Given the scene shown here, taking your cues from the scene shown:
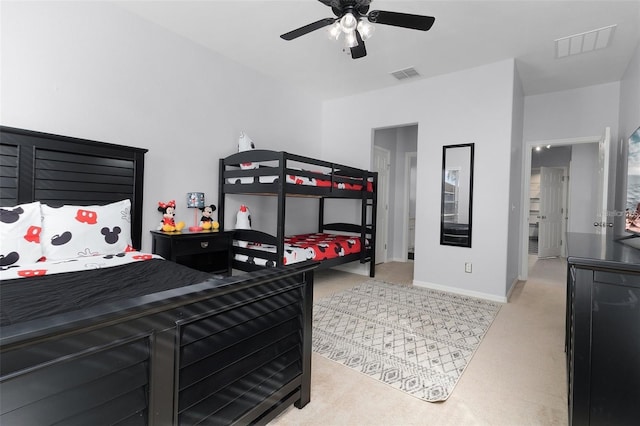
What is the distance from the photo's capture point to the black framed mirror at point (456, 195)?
3.68 meters

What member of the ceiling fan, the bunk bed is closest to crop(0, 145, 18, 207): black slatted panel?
the bunk bed

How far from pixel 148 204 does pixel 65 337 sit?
93.8 inches

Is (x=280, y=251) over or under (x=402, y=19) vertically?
under

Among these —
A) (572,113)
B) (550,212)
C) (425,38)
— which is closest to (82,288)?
(425,38)

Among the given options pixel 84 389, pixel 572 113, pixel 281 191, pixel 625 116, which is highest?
pixel 572 113

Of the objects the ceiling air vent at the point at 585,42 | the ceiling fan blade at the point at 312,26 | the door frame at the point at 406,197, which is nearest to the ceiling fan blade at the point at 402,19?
the ceiling fan blade at the point at 312,26

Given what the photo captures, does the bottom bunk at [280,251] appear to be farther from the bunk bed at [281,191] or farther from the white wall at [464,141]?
the white wall at [464,141]

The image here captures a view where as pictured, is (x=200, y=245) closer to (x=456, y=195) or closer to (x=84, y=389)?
(x=84, y=389)

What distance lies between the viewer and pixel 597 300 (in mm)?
1228

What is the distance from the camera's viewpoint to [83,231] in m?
2.10

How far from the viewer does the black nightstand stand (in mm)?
2742

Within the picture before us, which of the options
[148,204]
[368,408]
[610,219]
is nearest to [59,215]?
[148,204]

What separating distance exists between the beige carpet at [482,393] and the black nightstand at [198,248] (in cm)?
154

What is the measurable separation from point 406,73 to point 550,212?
16.3 feet
